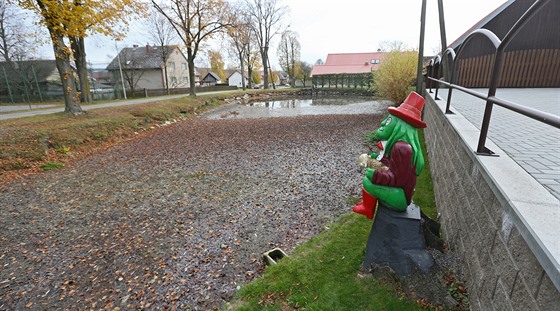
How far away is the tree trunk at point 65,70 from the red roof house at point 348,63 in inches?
1396

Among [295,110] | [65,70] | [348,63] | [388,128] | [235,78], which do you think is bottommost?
[295,110]

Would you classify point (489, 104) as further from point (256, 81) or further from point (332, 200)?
point (256, 81)

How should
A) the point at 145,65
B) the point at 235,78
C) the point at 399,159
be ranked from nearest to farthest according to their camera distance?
1. the point at 399,159
2. the point at 145,65
3. the point at 235,78

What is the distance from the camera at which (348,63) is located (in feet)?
155

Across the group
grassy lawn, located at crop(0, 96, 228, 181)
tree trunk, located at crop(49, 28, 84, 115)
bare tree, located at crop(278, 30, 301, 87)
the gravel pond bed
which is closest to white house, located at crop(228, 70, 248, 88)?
bare tree, located at crop(278, 30, 301, 87)

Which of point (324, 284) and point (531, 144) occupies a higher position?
point (531, 144)

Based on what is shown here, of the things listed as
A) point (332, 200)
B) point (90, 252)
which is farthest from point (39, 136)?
point (332, 200)

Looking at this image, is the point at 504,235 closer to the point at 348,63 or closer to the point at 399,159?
the point at 399,159

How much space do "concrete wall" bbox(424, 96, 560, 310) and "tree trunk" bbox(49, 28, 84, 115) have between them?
14.3 meters

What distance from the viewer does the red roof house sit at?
44719 mm

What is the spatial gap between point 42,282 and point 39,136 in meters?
7.50

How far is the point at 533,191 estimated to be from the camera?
5.78ft

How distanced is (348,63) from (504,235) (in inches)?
1940

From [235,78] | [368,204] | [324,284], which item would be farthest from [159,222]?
[235,78]
